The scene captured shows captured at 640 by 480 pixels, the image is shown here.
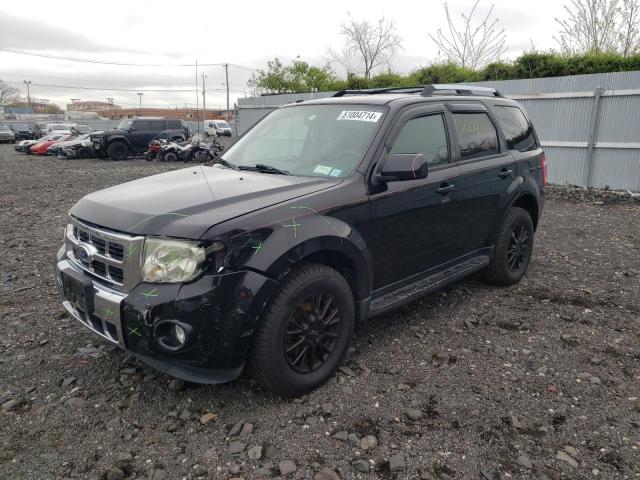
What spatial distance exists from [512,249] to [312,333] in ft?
8.95

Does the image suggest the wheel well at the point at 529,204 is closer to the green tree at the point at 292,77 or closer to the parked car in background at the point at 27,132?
the green tree at the point at 292,77

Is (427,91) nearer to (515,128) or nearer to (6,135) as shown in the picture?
(515,128)

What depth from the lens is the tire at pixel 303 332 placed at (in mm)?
2719

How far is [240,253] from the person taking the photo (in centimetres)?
259

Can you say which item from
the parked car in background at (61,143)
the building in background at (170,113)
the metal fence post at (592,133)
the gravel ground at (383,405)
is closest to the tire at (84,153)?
the parked car in background at (61,143)

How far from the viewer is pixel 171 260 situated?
8.41 ft

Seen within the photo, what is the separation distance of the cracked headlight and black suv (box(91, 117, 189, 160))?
21.1 metres

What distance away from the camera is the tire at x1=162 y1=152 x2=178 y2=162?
20031 millimetres

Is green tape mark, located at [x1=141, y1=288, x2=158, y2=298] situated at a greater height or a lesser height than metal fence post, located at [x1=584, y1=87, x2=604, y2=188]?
lesser

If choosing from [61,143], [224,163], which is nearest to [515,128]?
[224,163]

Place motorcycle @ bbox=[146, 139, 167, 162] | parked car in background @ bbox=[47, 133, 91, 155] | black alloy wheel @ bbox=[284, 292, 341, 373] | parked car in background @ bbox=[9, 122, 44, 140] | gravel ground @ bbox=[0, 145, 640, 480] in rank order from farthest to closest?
parked car in background @ bbox=[9, 122, 44, 140] → parked car in background @ bbox=[47, 133, 91, 155] → motorcycle @ bbox=[146, 139, 167, 162] → black alloy wheel @ bbox=[284, 292, 341, 373] → gravel ground @ bbox=[0, 145, 640, 480]

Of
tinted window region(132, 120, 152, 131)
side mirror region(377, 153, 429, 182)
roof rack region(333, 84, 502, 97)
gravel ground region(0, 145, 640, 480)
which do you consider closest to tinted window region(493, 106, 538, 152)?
roof rack region(333, 84, 502, 97)

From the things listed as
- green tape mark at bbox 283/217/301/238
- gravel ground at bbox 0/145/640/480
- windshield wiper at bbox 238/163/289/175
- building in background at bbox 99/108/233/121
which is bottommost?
gravel ground at bbox 0/145/640/480

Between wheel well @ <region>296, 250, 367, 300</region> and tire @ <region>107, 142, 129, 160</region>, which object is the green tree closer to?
tire @ <region>107, 142, 129, 160</region>
